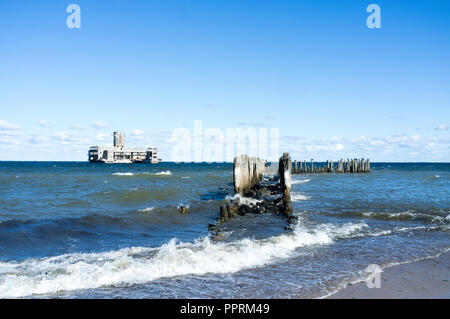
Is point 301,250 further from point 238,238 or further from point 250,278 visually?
point 250,278

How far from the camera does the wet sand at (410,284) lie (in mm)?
5629

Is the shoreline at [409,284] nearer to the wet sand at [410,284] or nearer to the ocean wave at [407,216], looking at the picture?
the wet sand at [410,284]

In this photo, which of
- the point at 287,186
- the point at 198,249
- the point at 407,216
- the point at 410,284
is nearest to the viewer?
the point at 410,284

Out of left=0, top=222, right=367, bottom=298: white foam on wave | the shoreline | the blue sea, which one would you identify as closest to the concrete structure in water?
the blue sea

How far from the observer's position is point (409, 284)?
6219 mm

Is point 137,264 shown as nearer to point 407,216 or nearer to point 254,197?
point 407,216

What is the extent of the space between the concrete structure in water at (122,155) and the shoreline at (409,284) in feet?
365

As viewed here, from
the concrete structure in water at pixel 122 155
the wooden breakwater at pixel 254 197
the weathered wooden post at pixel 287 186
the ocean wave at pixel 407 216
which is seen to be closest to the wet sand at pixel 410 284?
the wooden breakwater at pixel 254 197

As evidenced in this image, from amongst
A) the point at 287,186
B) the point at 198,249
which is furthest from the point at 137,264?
the point at 287,186

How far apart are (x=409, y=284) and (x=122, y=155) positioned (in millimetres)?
116108

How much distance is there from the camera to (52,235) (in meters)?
10.6

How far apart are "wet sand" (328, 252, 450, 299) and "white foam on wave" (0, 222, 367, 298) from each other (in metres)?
2.10
